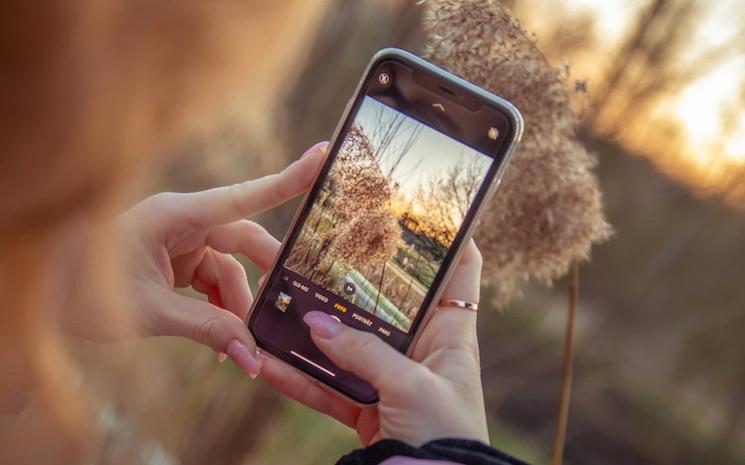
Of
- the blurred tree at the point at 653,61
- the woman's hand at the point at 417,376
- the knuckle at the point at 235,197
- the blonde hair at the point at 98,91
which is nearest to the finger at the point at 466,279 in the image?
the woman's hand at the point at 417,376

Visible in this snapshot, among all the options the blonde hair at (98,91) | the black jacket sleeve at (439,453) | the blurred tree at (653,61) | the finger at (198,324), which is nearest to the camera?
the blonde hair at (98,91)

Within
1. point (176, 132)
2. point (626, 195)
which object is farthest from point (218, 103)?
point (626, 195)

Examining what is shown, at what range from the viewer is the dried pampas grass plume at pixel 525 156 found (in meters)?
0.75

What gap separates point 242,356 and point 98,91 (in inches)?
15.2

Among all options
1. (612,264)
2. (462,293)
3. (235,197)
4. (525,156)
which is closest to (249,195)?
(235,197)

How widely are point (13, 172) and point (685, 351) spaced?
1.82 metres

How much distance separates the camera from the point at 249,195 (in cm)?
65

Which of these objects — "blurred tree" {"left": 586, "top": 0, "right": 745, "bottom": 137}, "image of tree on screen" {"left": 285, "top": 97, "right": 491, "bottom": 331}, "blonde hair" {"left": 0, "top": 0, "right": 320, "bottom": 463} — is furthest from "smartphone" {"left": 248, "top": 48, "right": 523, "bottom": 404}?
"blurred tree" {"left": 586, "top": 0, "right": 745, "bottom": 137}

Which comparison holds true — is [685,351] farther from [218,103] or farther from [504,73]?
[218,103]

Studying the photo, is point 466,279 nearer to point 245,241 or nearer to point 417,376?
point 417,376

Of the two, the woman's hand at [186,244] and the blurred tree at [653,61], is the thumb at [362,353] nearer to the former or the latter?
the woman's hand at [186,244]

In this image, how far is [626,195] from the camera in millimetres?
1587

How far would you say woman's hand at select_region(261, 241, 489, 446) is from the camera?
55 centimetres

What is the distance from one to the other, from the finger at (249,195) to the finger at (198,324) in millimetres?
83
